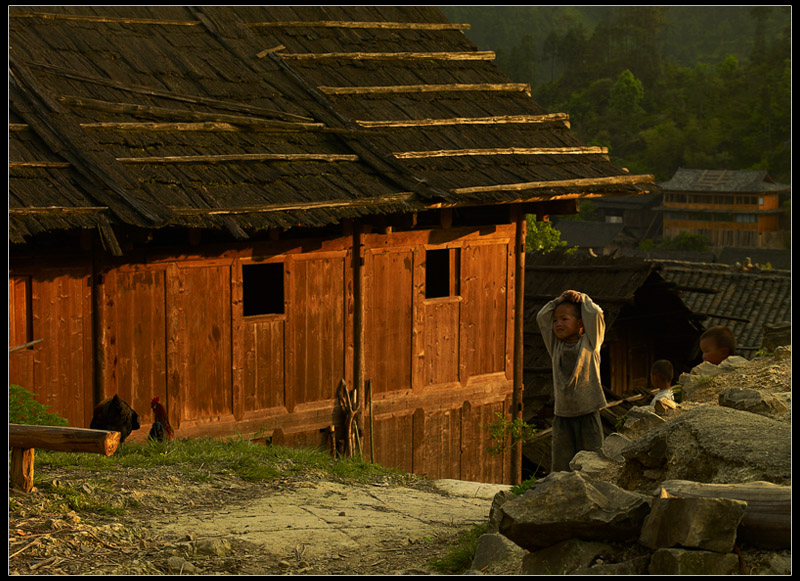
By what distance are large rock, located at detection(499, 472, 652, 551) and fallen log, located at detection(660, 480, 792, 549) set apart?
32cm

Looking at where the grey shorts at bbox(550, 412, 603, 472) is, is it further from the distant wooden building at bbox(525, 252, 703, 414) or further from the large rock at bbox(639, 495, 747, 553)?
the distant wooden building at bbox(525, 252, 703, 414)

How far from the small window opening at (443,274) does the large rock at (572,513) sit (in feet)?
26.4

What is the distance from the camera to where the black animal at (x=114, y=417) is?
10.4 m

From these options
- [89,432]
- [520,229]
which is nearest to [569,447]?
[89,432]

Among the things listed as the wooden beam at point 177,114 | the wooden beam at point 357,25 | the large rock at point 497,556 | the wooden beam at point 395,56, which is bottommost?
the large rock at point 497,556

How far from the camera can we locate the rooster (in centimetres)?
1088

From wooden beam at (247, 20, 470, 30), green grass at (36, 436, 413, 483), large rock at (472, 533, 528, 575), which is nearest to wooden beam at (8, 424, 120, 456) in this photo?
green grass at (36, 436, 413, 483)

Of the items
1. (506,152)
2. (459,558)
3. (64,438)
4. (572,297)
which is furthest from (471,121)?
(459,558)

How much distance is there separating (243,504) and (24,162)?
4449 mm

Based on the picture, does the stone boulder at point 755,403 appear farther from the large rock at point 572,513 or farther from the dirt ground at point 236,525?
the large rock at point 572,513

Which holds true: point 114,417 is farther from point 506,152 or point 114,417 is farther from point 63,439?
point 506,152

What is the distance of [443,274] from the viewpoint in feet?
51.0

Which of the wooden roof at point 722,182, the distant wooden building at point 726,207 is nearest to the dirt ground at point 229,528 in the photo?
the distant wooden building at point 726,207

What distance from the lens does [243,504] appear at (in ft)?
26.5
